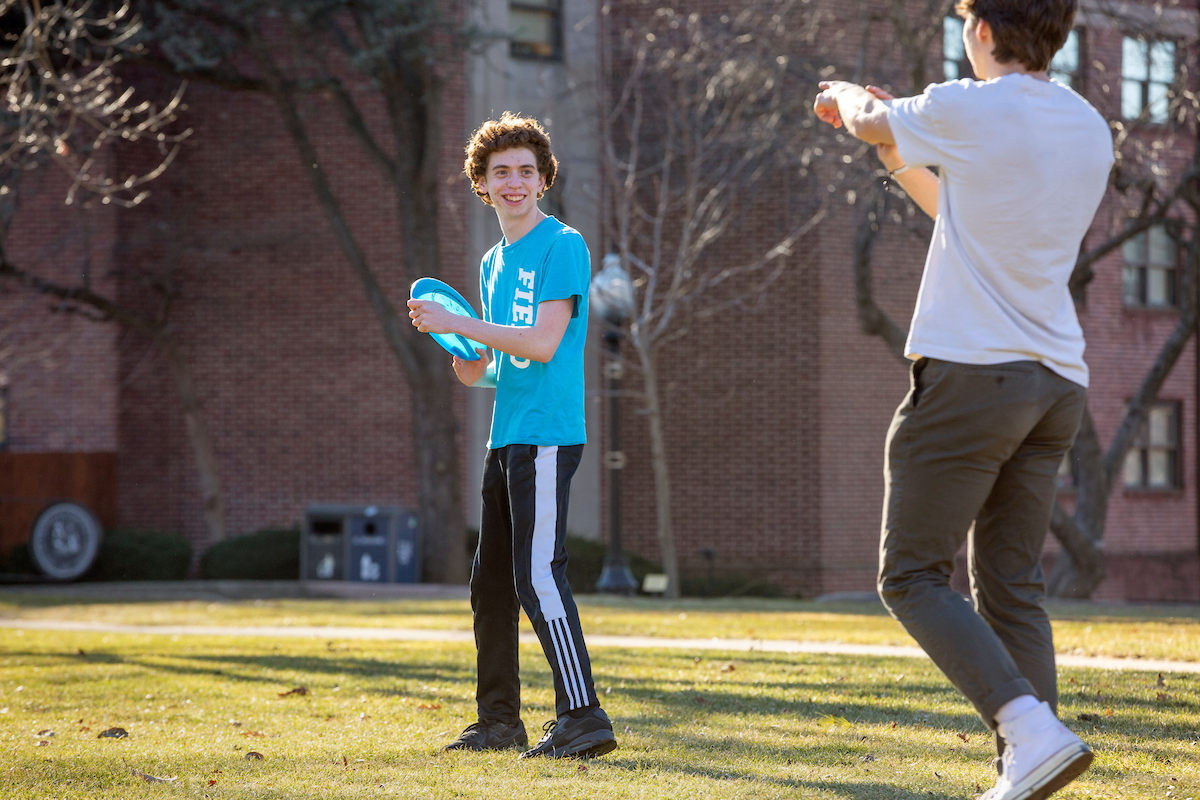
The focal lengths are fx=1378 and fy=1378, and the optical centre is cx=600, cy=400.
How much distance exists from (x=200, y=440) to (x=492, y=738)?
15.7 m

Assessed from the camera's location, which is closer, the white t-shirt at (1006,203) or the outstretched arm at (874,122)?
the white t-shirt at (1006,203)

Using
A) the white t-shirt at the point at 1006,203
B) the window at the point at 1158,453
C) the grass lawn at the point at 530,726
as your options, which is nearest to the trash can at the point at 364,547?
the grass lawn at the point at 530,726

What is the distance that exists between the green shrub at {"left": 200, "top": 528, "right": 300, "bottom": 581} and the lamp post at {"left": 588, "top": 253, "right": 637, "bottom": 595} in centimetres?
455

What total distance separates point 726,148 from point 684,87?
1126mm

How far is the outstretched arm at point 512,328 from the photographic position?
4.43 m

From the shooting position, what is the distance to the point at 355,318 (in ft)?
65.1

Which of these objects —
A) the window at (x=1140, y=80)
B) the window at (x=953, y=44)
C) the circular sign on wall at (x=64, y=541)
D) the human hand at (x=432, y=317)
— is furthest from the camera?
the window at (x=953, y=44)

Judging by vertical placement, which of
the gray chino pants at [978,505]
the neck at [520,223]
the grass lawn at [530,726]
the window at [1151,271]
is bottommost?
the grass lawn at [530,726]

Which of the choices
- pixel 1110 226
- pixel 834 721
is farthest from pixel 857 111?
pixel 1110 226

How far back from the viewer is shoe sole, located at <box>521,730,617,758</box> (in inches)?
177

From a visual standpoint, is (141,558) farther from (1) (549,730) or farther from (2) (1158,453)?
(2) (1158,453)

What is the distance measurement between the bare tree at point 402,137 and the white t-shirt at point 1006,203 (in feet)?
45.3

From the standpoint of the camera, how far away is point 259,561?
18.4m

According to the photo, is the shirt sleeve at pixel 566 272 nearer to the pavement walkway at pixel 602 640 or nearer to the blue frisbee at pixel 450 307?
the blue frisbee at pixel 450 307
